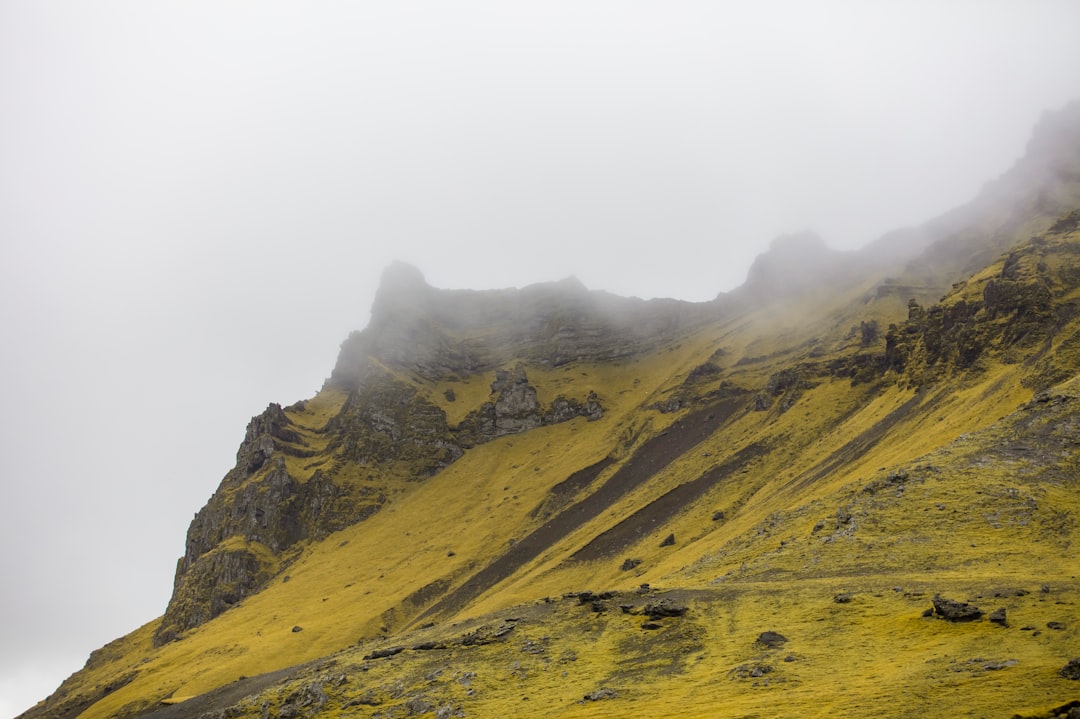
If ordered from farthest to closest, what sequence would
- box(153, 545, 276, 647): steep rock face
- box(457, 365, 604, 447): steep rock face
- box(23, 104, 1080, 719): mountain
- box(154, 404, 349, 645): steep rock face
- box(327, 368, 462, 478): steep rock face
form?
1. box(457, 365, 604, 447): steep rock face
2. box(327, 368, 462, 478): steep rock face
3. box(154, 404, 349, 645): steep rock face
4. box(153, 545, 276, 647): steep rock face
5. box(23, 104, 1080, 719): mountain

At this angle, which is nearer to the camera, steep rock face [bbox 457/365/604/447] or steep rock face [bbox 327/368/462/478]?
steep rock face [bbox 327/368/462/478]

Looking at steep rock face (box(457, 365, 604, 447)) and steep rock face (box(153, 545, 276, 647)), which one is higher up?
steep rock face (box(457, 365, 604, 447))

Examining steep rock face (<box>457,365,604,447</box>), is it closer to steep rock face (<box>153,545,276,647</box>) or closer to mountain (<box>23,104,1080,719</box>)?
mountain (<box>23,104,1080,719</box>)

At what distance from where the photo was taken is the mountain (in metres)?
34.9

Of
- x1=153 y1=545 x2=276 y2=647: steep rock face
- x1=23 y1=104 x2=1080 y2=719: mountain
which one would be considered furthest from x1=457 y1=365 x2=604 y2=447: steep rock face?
x1=153 y1=545 x2=276 y2=647: steep rock face

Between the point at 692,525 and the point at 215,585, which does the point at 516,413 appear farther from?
the point at 692,525

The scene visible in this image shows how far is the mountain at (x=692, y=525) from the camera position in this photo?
1374 inches

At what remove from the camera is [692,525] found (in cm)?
8681

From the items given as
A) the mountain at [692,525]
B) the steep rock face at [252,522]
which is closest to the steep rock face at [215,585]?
the steep rock face at [252,522]

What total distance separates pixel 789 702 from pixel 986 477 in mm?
33157

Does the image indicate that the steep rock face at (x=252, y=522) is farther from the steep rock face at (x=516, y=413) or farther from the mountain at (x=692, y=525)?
the steep rock face at (x=516, y=413)

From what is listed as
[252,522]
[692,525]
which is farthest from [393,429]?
[692,525]

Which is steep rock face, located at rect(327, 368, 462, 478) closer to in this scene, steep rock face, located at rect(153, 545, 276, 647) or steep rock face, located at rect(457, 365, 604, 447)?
steep rock face, located at rect(457, 365, 604, 447)

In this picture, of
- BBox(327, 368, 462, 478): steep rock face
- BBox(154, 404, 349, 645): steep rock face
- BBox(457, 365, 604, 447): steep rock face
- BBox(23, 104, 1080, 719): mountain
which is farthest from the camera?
BBox(457, 365, 604, 447): steep rock face
